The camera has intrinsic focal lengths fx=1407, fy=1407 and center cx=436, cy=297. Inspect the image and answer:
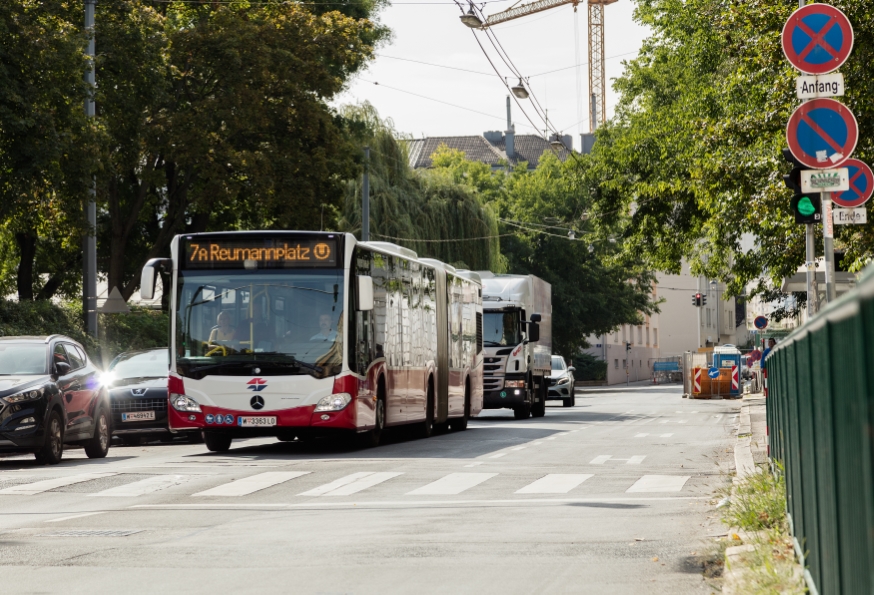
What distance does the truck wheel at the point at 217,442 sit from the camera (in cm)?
1981

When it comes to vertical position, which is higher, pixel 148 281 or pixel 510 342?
pixel 148 281

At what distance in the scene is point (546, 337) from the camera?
1449 inches

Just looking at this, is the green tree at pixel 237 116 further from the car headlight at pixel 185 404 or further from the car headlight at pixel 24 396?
the car headlight at pixel 24 396

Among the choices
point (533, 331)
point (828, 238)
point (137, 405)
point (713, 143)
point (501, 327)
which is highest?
point (713, 143)

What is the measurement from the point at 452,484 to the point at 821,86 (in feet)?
17.5

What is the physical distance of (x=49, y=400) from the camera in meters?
16.9

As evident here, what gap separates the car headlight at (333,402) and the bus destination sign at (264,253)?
1777mm

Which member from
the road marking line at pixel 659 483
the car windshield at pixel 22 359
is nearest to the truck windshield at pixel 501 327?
Result: the car windshield at pixel 22 359

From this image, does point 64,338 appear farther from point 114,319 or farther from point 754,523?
point 114,319

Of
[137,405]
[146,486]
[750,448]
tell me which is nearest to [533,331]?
[137,405]

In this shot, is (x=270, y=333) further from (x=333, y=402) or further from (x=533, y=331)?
(x=533, y=331)

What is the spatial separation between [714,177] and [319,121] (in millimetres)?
16002

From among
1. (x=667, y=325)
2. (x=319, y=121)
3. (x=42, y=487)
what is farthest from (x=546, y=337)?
(x=667, y=325)

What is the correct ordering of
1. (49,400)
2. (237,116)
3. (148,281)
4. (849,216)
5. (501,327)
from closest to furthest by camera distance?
(849,216) → (49,400) → (148,281) → (501,327) → (237,116)
